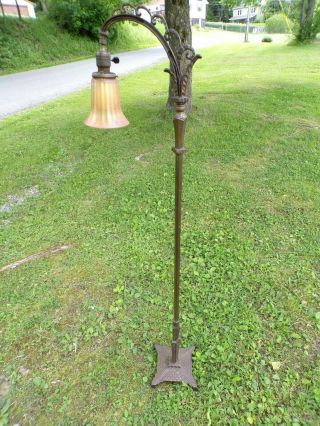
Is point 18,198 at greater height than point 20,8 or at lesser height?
lesser

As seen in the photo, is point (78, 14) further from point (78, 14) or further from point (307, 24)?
point (307, 24)

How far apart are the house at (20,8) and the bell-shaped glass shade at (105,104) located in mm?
19592

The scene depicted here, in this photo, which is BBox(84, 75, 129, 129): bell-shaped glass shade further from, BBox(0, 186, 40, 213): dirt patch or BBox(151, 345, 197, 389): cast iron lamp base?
BBox(0, 186, 40, 213): dirt patch

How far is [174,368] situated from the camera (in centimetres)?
233

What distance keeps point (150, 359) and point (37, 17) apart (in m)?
21.1

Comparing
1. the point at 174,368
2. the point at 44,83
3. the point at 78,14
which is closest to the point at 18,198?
the point at 174,368

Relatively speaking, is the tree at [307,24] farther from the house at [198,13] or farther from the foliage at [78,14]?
the house at [198,13]

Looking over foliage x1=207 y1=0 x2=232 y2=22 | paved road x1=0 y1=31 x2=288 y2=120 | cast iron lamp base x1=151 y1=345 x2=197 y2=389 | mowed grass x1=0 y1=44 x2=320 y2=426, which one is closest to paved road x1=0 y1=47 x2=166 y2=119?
paved road x1=0 y1=31 x2=288 y2=120

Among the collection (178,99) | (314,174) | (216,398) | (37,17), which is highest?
(37,17)

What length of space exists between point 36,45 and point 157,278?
16.9 meters

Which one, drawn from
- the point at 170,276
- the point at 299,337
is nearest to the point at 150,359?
the point at 170,276

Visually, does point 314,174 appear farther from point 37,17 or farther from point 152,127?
point 37,17

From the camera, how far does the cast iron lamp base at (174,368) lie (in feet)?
7.48

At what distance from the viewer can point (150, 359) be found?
96.4 inches
